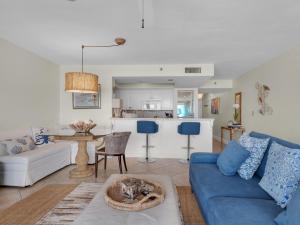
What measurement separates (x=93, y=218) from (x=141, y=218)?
0.34m

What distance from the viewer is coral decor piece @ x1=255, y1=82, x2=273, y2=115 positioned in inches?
191

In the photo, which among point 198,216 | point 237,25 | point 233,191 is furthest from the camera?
point 237,25

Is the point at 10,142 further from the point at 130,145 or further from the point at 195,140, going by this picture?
the point at 195,140

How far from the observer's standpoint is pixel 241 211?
57.6 inches

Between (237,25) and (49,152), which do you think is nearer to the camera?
(237,25)

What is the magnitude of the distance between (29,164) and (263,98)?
5220 millimetres

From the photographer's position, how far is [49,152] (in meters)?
3.61

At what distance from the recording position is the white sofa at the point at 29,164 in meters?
3.09

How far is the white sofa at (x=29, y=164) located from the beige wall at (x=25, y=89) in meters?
0.35

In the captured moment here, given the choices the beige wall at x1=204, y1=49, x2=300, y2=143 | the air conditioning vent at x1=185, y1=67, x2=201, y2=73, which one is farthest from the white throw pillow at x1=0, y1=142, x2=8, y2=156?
the beige wall at x1=204, y1=49, x2=300, y2=143

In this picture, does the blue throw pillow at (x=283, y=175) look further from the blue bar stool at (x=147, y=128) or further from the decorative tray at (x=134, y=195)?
the blue bar stool at (x=147, y=128)

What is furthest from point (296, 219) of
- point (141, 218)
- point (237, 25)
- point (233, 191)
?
point (237, 25)

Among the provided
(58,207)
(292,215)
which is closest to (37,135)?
(58,207)

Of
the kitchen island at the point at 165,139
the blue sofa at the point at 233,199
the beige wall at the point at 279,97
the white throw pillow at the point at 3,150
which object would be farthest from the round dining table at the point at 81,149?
the beige wall at the point at 279,97
